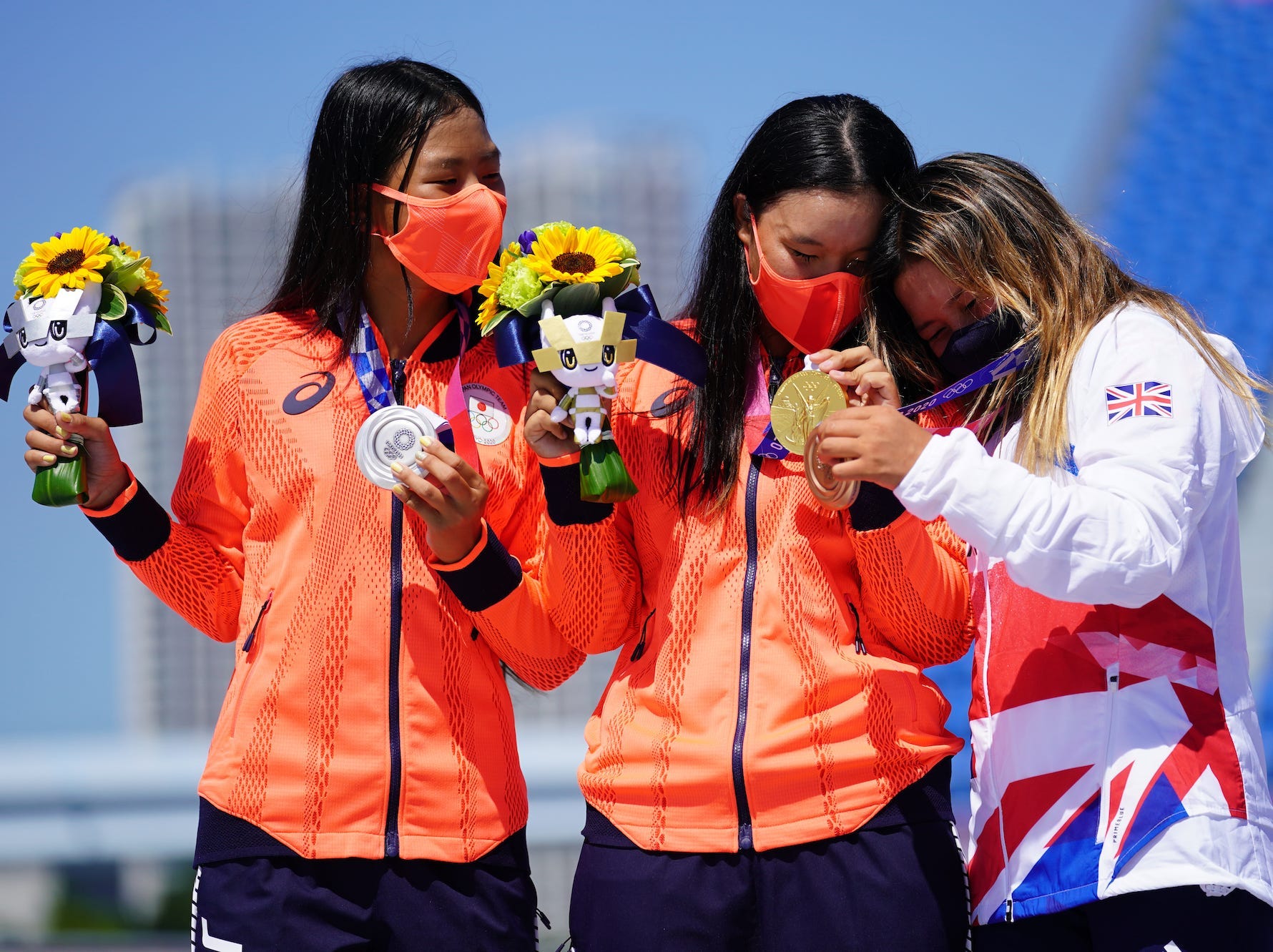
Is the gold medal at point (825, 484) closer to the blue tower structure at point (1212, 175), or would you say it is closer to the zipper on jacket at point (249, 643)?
the zipper on jacket at point (249, 643)

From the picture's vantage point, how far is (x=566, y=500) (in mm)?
2881

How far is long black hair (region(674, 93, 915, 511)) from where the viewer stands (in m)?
2.94

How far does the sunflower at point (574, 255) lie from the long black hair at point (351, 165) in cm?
46

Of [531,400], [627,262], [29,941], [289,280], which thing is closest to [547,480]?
[531,400]

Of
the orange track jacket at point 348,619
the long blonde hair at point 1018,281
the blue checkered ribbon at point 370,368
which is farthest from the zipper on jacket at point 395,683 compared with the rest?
the long blonde hair at point 1018,281

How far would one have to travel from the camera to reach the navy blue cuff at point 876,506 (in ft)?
9.09

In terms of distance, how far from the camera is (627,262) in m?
2.91

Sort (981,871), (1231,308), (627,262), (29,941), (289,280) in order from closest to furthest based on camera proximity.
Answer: (981,871) < (627,262) < (289,280) < (29,941) < (1231,308)

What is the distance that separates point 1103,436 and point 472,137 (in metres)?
1.56

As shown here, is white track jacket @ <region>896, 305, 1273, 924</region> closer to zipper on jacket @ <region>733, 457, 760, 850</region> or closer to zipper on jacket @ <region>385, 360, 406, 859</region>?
zipper on jacket @ <region>733, 457, 760, 850</region>

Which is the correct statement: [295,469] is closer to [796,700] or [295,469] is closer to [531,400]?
[531,400]

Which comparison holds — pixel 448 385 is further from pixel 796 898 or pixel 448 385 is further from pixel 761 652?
pixel 796 898

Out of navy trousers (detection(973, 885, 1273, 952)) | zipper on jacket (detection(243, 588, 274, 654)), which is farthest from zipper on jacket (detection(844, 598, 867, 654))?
zipper on jacket (detection(243, 588, 274, 654))

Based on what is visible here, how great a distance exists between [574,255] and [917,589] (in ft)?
3.24
